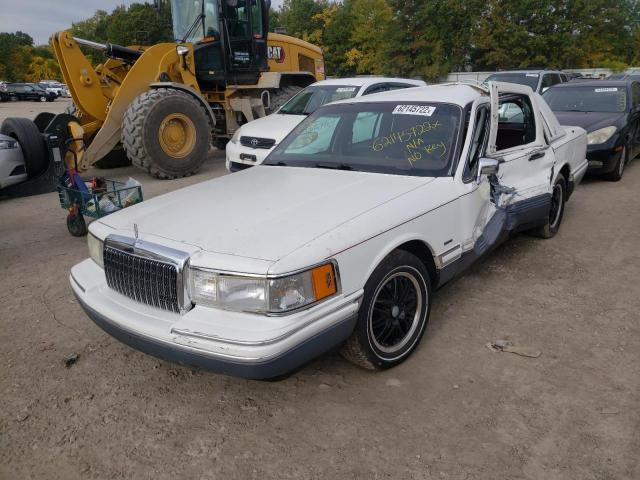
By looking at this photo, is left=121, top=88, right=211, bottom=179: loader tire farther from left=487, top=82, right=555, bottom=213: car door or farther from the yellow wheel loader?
left=487, top=82, right=555, bottom=213: car door

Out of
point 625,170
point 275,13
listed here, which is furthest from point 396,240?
point 275,13

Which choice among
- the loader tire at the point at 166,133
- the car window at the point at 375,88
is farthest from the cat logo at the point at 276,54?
the car window at the point at 375,88

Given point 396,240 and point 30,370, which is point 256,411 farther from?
point 30,370

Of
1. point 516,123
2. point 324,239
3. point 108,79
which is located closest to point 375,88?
point 516,123

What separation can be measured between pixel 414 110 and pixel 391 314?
1.65 meters

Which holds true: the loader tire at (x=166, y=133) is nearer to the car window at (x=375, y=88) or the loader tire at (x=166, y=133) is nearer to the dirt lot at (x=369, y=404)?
the car window at (x=375, y=88)

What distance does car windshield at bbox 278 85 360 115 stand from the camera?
27.5ft

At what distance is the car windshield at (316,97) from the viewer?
329 inches

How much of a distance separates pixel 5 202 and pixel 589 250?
796cm

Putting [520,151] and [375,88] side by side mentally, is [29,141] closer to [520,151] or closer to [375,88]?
[375,88]

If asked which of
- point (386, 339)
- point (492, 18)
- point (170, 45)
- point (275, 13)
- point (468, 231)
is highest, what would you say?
point (275, 13)

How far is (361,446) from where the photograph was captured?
2.47m

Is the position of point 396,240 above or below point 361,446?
above

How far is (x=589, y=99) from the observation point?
8.64m
